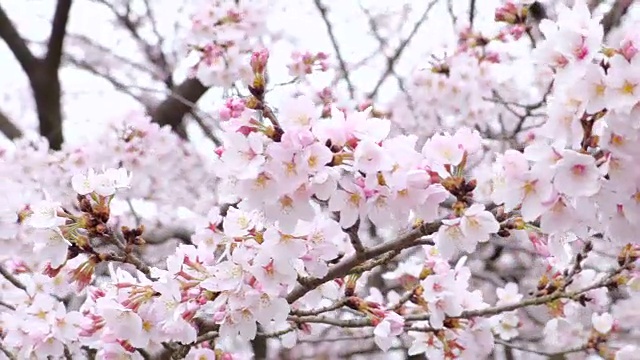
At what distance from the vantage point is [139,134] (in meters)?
3.54

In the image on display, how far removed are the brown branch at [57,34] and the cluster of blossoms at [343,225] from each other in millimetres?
2299

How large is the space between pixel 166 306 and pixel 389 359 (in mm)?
4936

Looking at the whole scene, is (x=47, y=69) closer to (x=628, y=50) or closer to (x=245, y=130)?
(x=245, y=130)

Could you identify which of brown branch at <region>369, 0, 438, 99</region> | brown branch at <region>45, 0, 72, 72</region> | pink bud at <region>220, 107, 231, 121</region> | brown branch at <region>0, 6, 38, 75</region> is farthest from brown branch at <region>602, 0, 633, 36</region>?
brown branch at <region>0, 6, 38, 75</region>

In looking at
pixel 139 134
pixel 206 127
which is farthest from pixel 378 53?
pixel 139 134

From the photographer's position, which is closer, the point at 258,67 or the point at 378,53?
the point at 258,67

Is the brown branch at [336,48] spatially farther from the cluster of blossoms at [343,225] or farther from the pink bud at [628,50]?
the pink bud at [628,50]

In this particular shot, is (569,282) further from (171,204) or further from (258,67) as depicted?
(171,204)

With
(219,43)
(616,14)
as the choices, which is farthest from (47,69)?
(616,14)

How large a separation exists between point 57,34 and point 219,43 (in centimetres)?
127

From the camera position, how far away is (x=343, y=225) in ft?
4.06

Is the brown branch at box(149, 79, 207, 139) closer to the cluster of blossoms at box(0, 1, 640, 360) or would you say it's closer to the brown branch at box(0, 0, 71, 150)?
the brown branch at box(0, 0, 71, 150)

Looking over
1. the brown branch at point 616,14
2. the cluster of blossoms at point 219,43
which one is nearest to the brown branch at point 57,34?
the cluster of blossoms at point 219,43

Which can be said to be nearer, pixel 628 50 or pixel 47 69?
pixel 628 50
